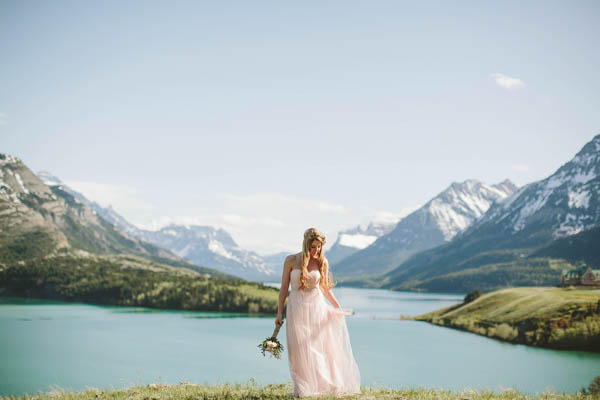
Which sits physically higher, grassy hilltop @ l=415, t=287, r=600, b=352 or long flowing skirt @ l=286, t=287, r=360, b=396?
long flowing skirt @ l=286, t=287, r=360, b=396

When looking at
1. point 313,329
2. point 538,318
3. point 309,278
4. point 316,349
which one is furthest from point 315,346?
point 538,318

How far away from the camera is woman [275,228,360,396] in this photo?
12375mm

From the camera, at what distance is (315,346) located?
12820 mm

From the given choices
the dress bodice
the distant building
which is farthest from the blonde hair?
the distant building

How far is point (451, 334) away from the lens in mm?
95000

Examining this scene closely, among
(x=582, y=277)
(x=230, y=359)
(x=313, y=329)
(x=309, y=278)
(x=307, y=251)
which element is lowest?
(x=230, y=359)

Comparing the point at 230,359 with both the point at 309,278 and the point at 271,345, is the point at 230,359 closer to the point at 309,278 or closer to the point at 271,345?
the point at 271,345

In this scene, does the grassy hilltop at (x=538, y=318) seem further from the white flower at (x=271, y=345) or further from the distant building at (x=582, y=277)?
the white flower at (x=271, y=345)

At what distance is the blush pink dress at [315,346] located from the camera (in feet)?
40.8

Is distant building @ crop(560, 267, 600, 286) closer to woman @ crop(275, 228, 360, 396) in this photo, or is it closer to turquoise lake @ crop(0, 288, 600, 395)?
turquoise lake @ crop(0, 288, 600, 395)

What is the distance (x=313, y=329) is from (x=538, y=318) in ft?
251

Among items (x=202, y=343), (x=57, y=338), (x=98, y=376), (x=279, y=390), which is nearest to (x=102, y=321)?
(x=57, y=338)

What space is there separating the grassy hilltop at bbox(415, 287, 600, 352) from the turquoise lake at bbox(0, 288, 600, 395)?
265 cm

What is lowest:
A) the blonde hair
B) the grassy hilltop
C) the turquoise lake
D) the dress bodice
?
the turquoise lake
